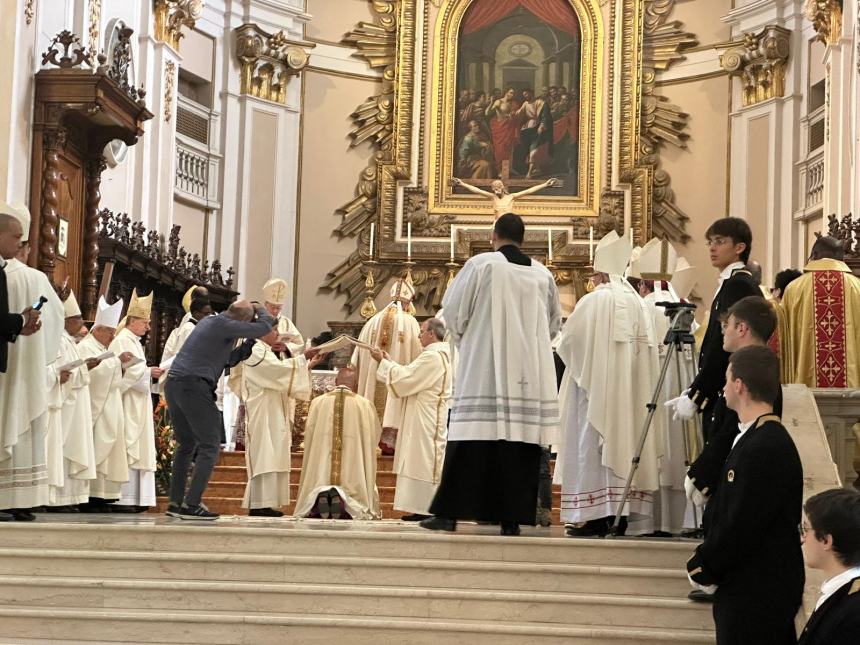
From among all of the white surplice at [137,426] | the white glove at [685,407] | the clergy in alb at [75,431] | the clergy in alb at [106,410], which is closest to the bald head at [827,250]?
the white glove at [685,407]

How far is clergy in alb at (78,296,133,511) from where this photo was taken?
10.2 m

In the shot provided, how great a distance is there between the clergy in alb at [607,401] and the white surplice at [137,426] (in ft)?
11.7

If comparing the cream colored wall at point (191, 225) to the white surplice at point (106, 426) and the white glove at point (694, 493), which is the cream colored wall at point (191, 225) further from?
the white glove at point (694, 493)

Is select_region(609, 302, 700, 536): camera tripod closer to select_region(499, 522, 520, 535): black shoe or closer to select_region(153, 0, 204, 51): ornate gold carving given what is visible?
select_region(499, 522, 520, 535): black shoe

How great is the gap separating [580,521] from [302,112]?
13588 mm

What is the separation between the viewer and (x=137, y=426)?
1057 cm

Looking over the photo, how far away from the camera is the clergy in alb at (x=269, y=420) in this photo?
10695 millimetres

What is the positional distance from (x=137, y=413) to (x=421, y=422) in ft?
7.18

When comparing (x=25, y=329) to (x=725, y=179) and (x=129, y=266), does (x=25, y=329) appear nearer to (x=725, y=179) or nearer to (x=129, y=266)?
(x=129, y=266)

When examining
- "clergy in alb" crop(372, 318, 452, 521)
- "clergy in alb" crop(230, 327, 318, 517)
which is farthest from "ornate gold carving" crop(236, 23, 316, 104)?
"clergy in alb" crop(372, 318, 452, 521)

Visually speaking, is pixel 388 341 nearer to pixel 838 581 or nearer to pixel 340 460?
pixel 340 460

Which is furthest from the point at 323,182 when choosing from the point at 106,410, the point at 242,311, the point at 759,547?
the point at 759,547

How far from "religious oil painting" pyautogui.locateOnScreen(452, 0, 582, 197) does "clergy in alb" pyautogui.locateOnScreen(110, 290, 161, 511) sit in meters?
10.2

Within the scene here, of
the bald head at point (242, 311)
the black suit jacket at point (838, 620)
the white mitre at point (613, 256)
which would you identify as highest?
the white mitre at point (613, 256)
